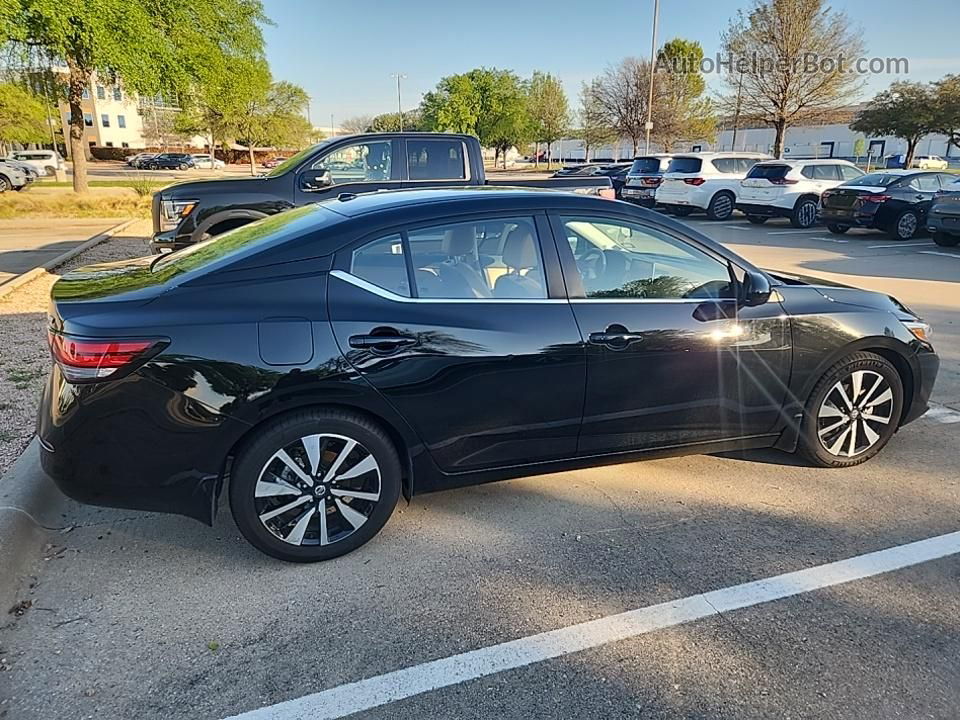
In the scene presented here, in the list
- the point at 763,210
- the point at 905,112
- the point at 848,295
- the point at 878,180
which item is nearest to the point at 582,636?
the point at 848,295

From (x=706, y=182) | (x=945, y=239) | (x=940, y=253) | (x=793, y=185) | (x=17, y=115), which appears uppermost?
(x=17, y=115)

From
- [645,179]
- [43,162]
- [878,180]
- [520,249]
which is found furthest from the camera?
[43,162]

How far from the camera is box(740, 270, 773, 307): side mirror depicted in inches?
135

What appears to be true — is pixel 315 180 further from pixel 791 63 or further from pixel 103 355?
pixel 791 63

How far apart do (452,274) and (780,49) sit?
31.5 m

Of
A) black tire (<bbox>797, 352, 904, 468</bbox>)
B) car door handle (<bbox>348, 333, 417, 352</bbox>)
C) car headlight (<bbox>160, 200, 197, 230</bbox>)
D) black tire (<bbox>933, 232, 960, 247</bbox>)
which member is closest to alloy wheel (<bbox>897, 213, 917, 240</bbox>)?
black tire (<bbox>933, 232, 960, 247</bbox>)

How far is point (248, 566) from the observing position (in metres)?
3.04

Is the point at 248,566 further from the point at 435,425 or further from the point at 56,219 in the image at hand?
the point at 56,219

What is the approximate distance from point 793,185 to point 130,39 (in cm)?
1699

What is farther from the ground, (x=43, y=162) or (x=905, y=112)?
(x=905, y=112)

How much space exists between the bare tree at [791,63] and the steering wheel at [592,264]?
3037 cm

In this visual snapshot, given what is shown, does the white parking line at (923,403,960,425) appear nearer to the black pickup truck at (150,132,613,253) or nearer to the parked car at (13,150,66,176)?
the black pickup truck at (150,132,613,253)

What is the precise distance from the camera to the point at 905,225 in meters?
14.8

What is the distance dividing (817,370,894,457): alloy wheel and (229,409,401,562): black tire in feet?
8.13
